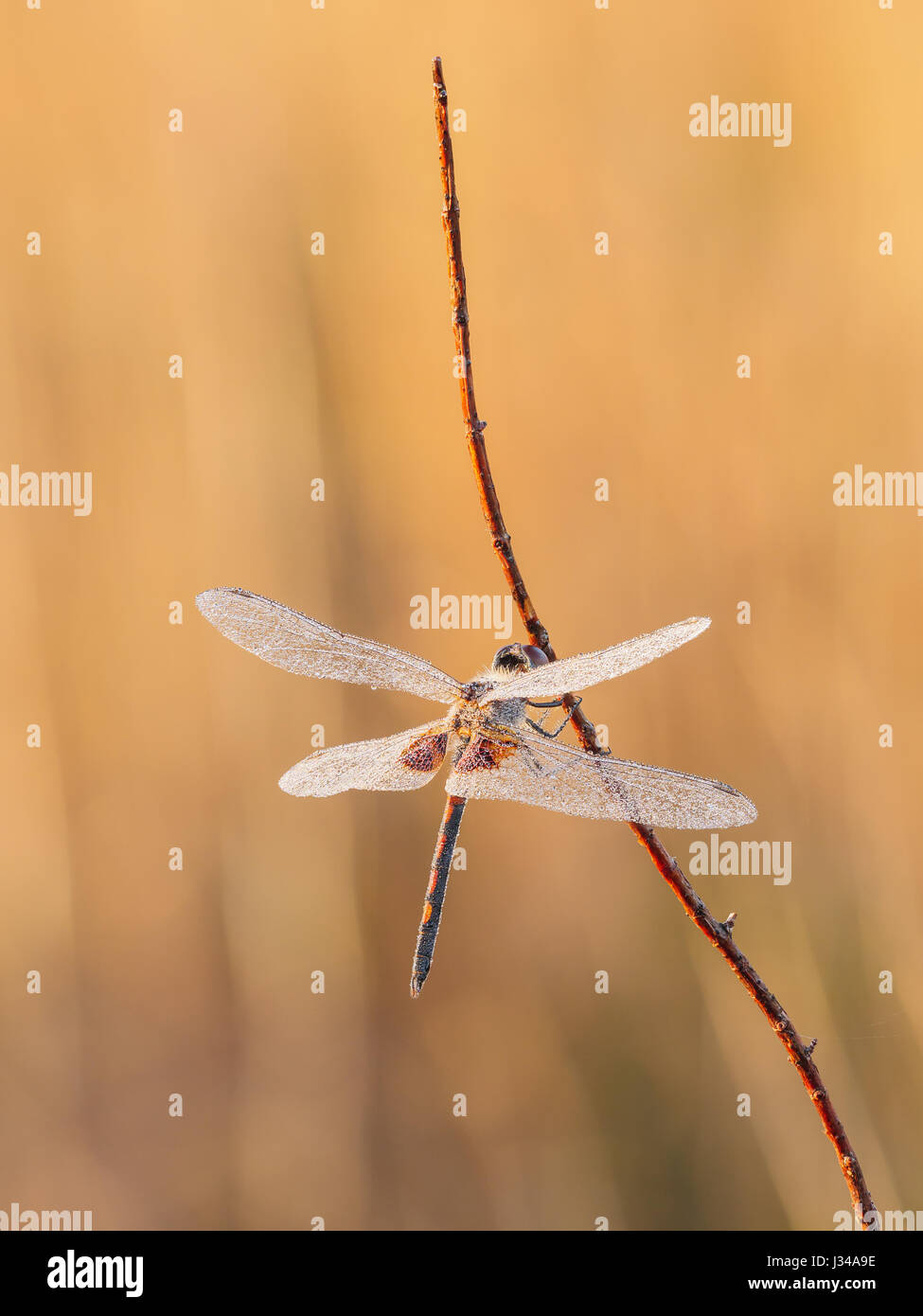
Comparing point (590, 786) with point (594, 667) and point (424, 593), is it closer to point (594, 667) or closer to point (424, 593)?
point (594, 667)

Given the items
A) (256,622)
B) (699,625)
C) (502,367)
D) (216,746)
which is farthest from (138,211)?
(699,625)

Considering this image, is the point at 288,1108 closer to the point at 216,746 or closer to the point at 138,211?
the point at 216,746

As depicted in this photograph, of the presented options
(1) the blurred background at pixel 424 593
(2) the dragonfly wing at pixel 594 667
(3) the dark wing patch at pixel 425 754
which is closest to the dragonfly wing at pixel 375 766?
(3) the dark wing patch at pixel 425 754

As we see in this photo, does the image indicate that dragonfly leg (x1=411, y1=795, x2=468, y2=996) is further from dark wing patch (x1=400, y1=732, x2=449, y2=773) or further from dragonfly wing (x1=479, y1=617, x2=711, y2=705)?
dragonfly wing (x1=479, y1=617, x2=711, y2=705)

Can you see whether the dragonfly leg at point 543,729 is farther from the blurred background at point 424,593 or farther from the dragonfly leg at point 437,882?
the blurred background at point 424,593

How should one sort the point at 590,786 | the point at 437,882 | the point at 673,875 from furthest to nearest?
the point at 437,882
the point at 590,786
the point at 673,875

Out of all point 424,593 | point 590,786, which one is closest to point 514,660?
point 590,786

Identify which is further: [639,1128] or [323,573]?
[323,573]
